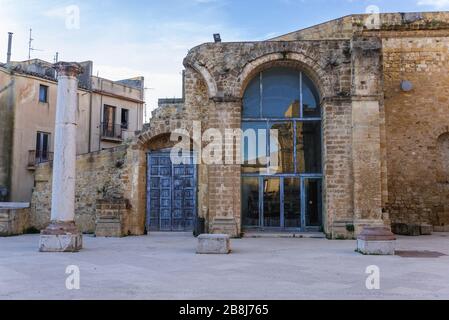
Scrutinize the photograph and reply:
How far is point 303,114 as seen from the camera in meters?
14.0

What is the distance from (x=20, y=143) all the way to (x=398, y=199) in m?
18.0

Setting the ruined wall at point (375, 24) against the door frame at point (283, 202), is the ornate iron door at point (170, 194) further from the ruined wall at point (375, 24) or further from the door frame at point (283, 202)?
the ruined wall at point (375, 24)

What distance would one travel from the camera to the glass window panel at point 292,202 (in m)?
13.6

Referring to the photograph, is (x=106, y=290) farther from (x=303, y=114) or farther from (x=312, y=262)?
(x=303, y=114)

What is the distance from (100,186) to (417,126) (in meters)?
11.4

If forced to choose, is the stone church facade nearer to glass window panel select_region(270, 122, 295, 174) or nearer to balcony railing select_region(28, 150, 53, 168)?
glass window panel select_region(270, 122, 295, 174)

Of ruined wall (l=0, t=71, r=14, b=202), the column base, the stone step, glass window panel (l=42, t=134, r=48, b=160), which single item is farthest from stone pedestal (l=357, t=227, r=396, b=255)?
glass window panel (l=42, t=134, r=48, b=160)

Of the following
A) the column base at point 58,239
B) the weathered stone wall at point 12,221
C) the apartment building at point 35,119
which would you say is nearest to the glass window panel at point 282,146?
the column base at point 58,239

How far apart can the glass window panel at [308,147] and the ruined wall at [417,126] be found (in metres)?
4.03

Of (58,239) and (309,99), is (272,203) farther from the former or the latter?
(58,239)

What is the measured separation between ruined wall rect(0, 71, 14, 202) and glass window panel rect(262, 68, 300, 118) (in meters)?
14.6

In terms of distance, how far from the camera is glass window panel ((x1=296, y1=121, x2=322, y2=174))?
45.4ft
